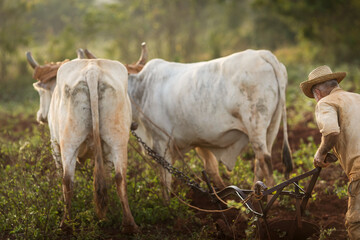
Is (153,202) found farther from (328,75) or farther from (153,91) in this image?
(328,75)

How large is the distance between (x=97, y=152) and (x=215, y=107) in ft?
5.61

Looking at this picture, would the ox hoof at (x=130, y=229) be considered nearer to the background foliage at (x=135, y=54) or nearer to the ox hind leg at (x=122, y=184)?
the ox hind leg at (x=122, y=184)

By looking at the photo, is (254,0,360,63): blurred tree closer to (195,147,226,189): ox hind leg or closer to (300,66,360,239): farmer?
(195,147,226,189): ox hind leg

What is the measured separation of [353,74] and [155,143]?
9.77m

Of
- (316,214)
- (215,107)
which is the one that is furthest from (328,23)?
(316,214)

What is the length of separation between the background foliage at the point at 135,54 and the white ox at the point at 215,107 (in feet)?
1.29

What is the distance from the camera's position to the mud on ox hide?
4.41 metres

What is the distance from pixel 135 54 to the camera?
19828 mm

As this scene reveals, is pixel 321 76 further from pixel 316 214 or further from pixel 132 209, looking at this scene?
pixel 132 209

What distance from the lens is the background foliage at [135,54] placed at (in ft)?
15.6

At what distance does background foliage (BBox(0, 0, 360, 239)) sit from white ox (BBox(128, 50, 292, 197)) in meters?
0.39

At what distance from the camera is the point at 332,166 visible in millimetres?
6617

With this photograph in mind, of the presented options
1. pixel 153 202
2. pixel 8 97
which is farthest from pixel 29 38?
pixel 153 202

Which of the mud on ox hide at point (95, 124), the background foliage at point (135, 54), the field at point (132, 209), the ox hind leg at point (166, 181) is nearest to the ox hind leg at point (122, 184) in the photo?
the mud on ox hide at point (95, 124)
